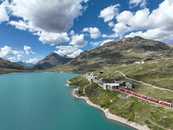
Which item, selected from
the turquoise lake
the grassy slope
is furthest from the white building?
the turquoise lake

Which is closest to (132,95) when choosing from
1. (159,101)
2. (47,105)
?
(159,101)

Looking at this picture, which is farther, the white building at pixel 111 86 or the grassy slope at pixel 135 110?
the white building at pixel 111 86

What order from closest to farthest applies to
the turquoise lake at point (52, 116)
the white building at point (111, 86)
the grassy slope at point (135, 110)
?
the grassy slope at point (135, 110)
the turquoise lake at point (52, 116)
the white building at point (111, 86)

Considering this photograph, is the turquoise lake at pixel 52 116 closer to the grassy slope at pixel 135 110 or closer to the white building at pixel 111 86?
the grassy slope at pixel 135 110

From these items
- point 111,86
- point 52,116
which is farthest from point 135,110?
point 111,86

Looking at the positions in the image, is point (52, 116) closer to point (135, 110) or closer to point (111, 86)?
point (135, 110)

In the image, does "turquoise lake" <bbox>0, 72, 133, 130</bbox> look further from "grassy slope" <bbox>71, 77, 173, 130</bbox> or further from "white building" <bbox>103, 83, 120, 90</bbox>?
"white building" <bbox>103, 83, 120, 90</bbox>

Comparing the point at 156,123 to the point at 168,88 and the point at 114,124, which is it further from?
the point at 168,88

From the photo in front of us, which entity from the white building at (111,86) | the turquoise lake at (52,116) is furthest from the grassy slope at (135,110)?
the white building at (111,86)
